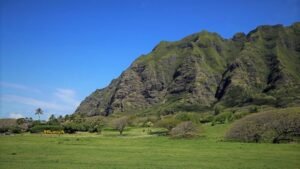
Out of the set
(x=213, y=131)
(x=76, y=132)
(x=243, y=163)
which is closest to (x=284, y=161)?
(x=243, y=163)

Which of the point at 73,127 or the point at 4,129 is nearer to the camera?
the point at 73,127

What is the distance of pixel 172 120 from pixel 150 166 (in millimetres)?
91801

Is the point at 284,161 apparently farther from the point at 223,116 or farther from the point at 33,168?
the point at 223,116

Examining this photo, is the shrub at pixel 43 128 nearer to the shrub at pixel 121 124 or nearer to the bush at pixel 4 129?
the bush at pixel 4 129

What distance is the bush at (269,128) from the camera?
3046 inches

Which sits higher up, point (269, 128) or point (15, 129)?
point (15, 129)

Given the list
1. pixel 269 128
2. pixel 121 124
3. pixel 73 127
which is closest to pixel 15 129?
pixel 73 127

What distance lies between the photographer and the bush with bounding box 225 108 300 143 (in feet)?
254

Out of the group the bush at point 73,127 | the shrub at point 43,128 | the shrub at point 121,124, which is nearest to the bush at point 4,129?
the shrub at point 43,128

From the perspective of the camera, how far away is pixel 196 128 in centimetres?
10212

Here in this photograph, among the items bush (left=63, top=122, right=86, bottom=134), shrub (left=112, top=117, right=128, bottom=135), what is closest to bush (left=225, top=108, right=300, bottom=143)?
shrub (left=112, top=117, right=128, bottom=135)

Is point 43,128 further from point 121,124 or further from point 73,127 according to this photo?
point 121,124

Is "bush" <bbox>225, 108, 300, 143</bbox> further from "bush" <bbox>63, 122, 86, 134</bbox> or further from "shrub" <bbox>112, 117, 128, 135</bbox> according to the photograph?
"bush" <bbox>63, 122, 86, 134</bbox>

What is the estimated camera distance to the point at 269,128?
79.9m
